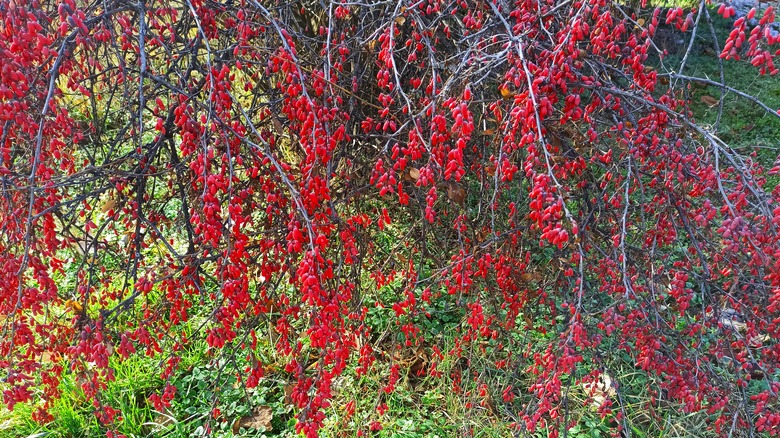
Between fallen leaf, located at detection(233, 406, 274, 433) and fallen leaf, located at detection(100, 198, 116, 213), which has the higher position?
fallen leaf, located at detection(100, 198, 116, 213)

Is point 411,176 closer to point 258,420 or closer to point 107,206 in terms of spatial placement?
point 107,206

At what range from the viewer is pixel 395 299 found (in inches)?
124

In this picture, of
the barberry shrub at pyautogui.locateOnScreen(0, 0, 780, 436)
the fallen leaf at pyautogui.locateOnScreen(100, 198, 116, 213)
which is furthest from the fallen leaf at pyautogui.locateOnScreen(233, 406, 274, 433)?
the fallen leaf at pyautogui.locateOnScreen(100, 198, 116, 213)

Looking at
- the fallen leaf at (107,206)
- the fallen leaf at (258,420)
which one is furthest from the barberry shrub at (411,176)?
the fallen leaf at (258,420)

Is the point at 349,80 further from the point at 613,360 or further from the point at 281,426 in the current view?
the point at 613,360

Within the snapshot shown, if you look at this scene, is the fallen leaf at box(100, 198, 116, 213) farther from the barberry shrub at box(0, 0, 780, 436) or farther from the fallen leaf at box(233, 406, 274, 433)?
the fallen leaf at box(233, 406, 274, 433)

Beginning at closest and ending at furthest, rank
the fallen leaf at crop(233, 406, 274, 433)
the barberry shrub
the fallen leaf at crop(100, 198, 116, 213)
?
the barberry shrub < the fallen leaf at crop(100, 198, 116, 213) < the fallen leaf at crop(233, 406, 274, 433)

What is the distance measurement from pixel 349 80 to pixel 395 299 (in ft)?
4.65

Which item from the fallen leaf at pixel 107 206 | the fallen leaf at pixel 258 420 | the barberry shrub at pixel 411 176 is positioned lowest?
the fallen leaf at pixel 258 420

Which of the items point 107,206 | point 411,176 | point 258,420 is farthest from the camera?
point 258,420

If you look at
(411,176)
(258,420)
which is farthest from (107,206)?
(258,420)

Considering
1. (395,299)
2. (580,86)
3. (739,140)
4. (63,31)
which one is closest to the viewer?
(63,31)

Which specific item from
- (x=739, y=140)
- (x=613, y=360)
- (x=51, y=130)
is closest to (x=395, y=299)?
(x=613, y=360)

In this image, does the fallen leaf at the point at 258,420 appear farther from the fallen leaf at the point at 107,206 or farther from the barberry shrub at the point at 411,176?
the fallen leaf at the point at 107,206
